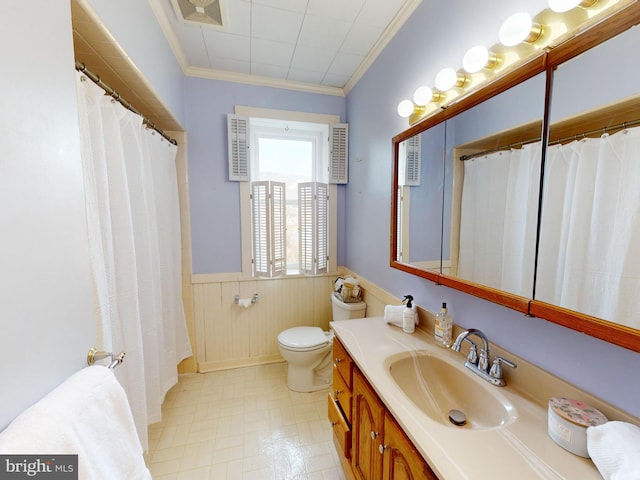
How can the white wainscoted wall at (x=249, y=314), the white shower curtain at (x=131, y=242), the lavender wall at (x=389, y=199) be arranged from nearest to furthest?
1. the lavender wall at (x=389, y=199)
2. the white shower curtain at (x=131, y=242)
3. the white wainscoted wall at (x=249, y=314)

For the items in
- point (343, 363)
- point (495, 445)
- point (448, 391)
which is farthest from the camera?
point (343, 363)

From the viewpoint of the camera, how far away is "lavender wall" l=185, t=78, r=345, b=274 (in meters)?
2.14

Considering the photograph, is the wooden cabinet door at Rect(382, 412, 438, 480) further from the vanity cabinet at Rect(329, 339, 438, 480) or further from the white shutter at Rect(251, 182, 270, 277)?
the white shutter at Rect(251, 182, 270, 277)

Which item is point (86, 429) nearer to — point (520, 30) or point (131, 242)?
point (131, 242)

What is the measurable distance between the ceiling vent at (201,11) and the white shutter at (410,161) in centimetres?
120

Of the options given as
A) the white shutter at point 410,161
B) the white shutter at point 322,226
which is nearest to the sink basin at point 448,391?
the white shutter at point 410,161

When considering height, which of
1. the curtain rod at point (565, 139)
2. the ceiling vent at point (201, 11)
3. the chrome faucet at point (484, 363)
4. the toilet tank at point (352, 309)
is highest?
the ceiling vent at point (201, 11)

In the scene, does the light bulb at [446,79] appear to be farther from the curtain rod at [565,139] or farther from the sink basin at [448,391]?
the sink basin at [448,391]

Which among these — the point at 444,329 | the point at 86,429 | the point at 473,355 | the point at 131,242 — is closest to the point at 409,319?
the point at 444,329

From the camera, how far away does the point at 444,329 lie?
115cm

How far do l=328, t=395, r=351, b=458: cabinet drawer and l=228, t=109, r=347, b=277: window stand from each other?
1.20 meters

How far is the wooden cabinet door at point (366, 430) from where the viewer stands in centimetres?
94

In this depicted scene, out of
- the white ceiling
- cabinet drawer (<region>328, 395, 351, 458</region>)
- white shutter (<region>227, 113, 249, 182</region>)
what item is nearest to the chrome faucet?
cabinet drawer (<region>328, 395, 351, 458</region>)

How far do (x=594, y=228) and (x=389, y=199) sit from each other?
105cm
